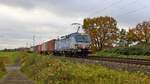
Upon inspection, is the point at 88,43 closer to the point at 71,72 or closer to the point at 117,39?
the point at 71,72

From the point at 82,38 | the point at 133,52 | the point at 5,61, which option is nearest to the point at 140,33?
the point at 5,61

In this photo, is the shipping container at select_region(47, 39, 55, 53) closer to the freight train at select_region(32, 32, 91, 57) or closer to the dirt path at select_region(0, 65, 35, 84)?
the freight train at select_region(32, 32, 91, 57)

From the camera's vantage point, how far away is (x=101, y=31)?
100688 millimetres

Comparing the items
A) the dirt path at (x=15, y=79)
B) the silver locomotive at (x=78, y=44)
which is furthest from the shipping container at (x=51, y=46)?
the dirt path at (x=15, y=79)

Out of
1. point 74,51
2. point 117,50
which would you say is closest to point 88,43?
point 74,51

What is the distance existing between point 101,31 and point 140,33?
10.8 meters

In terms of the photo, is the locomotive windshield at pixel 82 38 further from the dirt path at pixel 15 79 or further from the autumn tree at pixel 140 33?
the autumn tree at pixel 140 33

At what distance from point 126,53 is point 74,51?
11347 millimetres

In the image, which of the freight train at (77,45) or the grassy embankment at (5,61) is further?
the freight train at (77,45)

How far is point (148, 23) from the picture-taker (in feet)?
344

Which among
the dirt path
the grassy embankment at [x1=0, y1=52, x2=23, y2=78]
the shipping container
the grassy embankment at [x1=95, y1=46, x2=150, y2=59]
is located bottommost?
the dirt path

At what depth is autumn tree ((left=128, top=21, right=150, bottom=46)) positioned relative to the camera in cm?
10181

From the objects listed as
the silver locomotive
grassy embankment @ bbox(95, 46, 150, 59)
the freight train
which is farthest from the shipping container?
the silver locomotive

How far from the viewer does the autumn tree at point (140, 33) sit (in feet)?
334
